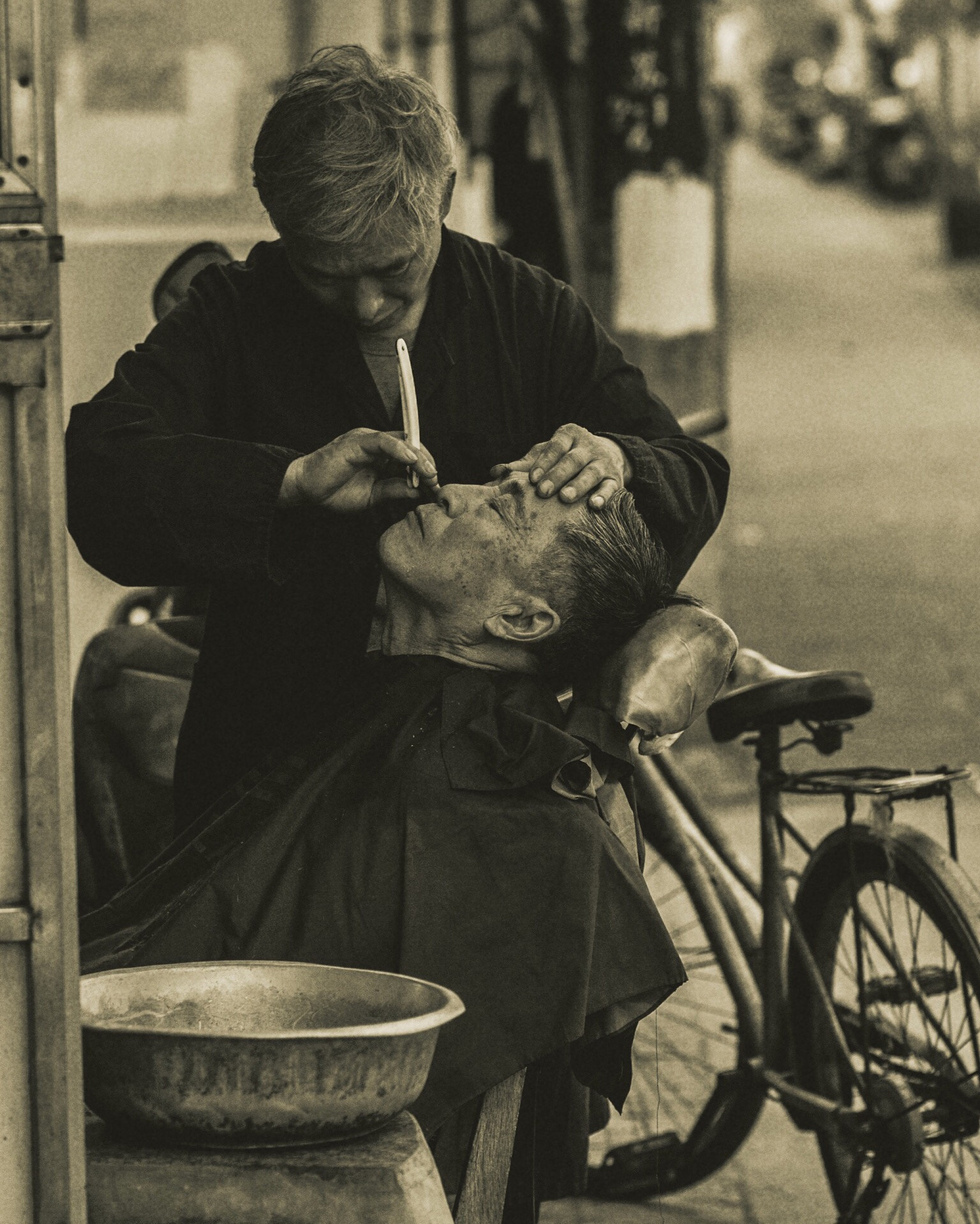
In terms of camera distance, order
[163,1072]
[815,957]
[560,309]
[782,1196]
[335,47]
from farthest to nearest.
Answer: [782,1196]
[815,957]
[560,309]
[335,47]
[163,1072]

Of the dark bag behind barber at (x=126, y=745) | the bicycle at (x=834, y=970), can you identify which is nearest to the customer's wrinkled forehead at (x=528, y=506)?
the bicycle at (x=834, y=970)

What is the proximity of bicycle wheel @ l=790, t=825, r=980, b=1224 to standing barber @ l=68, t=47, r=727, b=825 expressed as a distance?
2.62 ft

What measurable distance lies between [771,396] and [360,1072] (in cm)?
1532

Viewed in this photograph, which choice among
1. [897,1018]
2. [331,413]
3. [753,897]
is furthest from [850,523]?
[331,413]

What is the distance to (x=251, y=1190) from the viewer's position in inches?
75.5

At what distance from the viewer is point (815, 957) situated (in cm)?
363

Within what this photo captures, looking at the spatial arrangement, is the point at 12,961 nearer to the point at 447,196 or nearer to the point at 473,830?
the point at 473,830

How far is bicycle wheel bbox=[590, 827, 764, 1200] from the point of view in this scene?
149 inches

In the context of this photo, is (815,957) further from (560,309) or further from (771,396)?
(771,396)

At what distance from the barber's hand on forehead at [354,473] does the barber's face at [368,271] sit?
0.26m

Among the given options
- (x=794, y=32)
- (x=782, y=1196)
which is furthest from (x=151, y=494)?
(x=794, y=32)

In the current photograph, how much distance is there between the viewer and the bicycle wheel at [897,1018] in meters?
3.21

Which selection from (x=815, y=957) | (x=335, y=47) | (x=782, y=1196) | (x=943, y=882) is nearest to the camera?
(x=335, y=47)

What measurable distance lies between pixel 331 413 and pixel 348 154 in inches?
17.7
